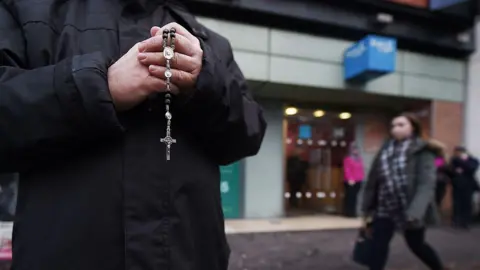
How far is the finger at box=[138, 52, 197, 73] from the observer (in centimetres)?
110

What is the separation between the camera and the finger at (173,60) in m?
1.10

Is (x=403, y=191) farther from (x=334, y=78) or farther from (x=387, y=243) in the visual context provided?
(x=334, y=78)

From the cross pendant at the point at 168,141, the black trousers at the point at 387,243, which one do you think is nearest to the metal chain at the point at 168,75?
the cross pendant at the point at 168,141

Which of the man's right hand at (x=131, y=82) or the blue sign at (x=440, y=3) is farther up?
the blue sign at (x=440, y=3)

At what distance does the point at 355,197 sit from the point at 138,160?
1077cm

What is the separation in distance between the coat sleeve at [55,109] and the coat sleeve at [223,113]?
0.22 meters

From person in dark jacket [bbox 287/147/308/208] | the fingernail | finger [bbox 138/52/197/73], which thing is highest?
the fingernail

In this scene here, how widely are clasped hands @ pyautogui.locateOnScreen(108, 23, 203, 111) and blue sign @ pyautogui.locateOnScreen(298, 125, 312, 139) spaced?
10.4 metres

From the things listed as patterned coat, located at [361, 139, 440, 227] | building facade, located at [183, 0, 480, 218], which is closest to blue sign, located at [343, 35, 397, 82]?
building facade, located at [183, 0, 480, 218]

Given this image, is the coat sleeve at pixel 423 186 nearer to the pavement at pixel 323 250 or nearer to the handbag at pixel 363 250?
the handbag at pixel 363 250

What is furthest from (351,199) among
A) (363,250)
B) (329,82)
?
(363,250)

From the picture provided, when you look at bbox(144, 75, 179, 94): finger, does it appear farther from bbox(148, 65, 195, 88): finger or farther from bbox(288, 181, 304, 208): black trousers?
bbox(288, 181, 304, 208): black trousers

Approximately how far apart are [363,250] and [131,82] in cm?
457

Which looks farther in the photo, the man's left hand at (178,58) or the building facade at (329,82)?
the building facade at (329,82)
